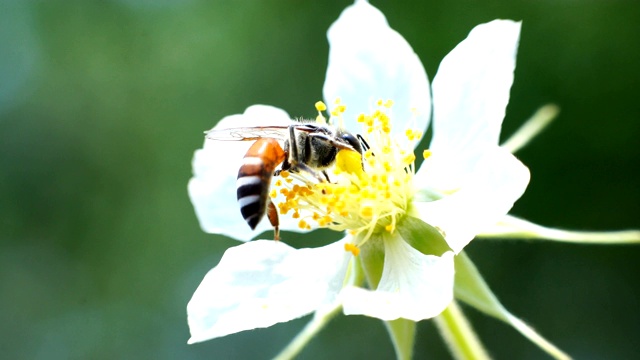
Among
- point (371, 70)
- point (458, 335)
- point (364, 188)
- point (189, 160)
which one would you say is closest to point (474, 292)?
point (458, 335)

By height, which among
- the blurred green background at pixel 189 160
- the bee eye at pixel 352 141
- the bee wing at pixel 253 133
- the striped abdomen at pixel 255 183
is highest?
the bee wing at pixel 253 133

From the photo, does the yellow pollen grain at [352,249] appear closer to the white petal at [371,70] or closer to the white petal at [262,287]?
the white petal at [262,287]

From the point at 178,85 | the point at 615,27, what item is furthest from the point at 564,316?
the point at 178,85

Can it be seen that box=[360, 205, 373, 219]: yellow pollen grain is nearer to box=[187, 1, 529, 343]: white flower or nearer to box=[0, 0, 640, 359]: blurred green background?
box=[187, 1, 529, 343]: white flower

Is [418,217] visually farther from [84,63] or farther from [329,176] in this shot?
[84,63]

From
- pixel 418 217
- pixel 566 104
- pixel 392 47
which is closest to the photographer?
pixel 418 217

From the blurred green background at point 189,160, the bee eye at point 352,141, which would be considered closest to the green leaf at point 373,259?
the bee eye at point 352,141

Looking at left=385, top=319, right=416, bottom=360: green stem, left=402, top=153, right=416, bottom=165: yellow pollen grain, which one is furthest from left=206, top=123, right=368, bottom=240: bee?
left=385, top=319, right=416, bottom=360: green stem

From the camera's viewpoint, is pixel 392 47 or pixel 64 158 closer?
pixel 392 47
